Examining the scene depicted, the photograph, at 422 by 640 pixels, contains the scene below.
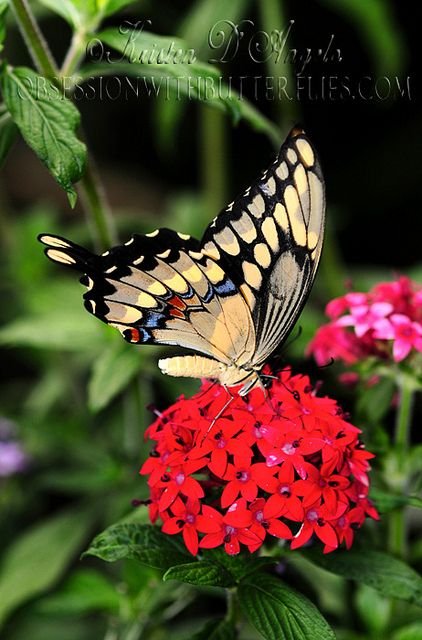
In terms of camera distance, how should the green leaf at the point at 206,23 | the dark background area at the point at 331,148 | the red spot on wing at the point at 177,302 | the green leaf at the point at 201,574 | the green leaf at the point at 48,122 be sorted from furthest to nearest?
1. the dark background area at the point at 331,148
2. the green leaf at the point at 206,23
3. the red spot on wing at the point at 177,302
4. the green leaf at the point at 48,122
5. the green leaf at the point at 201,574

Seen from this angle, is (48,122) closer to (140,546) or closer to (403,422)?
(140,546)

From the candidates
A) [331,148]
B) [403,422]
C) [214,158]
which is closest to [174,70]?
[403,422]

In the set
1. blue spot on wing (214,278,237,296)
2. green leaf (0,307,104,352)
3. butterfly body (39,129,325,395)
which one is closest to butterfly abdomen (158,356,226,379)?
butterfly body (39,129,325,395)

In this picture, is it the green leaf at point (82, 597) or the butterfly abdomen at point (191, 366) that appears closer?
the butterfly abdomen at point (191, 366)

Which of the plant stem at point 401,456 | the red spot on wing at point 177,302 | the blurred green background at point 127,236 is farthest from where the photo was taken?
the blurred green background at point 127,236

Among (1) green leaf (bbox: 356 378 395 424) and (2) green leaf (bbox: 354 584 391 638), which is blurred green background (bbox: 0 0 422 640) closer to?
(2) green leaf (bbox: 354 584 391 638)

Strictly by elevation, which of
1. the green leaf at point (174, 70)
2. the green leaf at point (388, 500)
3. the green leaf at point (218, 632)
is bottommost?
the green leaf at point (218, 632)

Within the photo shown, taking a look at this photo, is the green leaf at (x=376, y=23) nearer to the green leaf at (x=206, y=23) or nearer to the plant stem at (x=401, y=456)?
the green leaf at (x=206, y=23)

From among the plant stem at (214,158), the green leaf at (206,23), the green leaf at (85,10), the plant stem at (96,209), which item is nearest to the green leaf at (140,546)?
the plant stem at (96,209)
